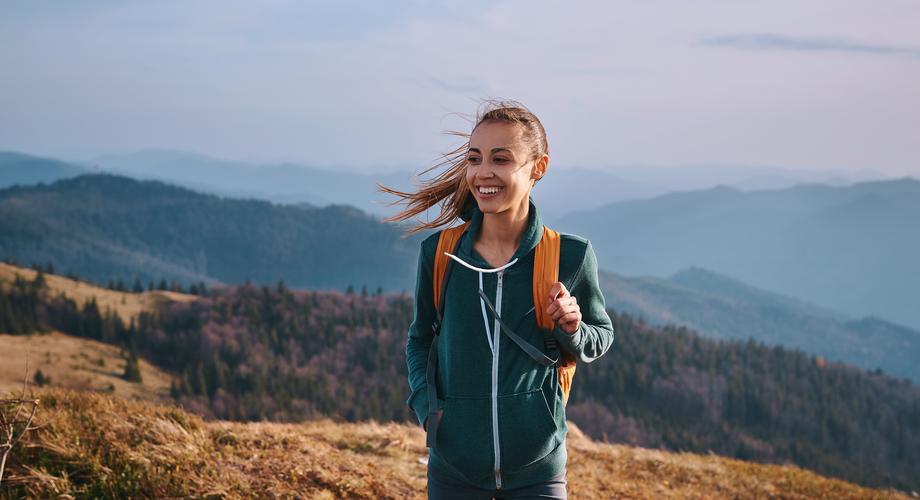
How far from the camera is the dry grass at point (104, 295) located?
142375mm

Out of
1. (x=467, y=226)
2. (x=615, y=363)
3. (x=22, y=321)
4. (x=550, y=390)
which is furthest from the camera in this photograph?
(x=615, y=363)

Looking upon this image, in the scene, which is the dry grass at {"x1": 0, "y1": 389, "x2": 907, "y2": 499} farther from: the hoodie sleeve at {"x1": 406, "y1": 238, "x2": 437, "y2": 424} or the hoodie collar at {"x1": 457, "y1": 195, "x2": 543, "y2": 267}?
the hoodie collar at {"x1": 457, "y1": 195, "x2": 543, "y2": 267}

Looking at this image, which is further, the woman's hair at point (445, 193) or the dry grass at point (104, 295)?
the dry grass at point (104, 295)

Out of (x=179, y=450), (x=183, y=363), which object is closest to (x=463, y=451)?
(x=179, y=450)

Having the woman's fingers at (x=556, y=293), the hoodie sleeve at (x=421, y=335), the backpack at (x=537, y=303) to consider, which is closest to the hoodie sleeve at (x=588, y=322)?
the backpack at (x=537, y=303)

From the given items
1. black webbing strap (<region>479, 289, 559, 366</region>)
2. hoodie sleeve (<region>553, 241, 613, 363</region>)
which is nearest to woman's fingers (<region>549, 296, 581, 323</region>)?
hoodie sleeve (<region>553, 241, 613, 363</region>)

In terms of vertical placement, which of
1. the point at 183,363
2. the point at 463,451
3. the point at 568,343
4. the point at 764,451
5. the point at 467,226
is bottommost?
the point at 764,451

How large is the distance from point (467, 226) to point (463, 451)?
4.71 ft

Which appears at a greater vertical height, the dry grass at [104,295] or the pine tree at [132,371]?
the dry grass at [104,295]

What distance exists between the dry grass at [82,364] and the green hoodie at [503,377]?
96.4 metres

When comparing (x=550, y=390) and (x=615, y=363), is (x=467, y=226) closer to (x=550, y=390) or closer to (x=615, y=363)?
(x=550, y=390)

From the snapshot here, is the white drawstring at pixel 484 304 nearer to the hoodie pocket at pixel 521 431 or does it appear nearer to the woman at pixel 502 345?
the woman at pixel 502 345

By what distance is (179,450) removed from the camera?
8.02 metres

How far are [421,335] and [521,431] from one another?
94 centimetres
